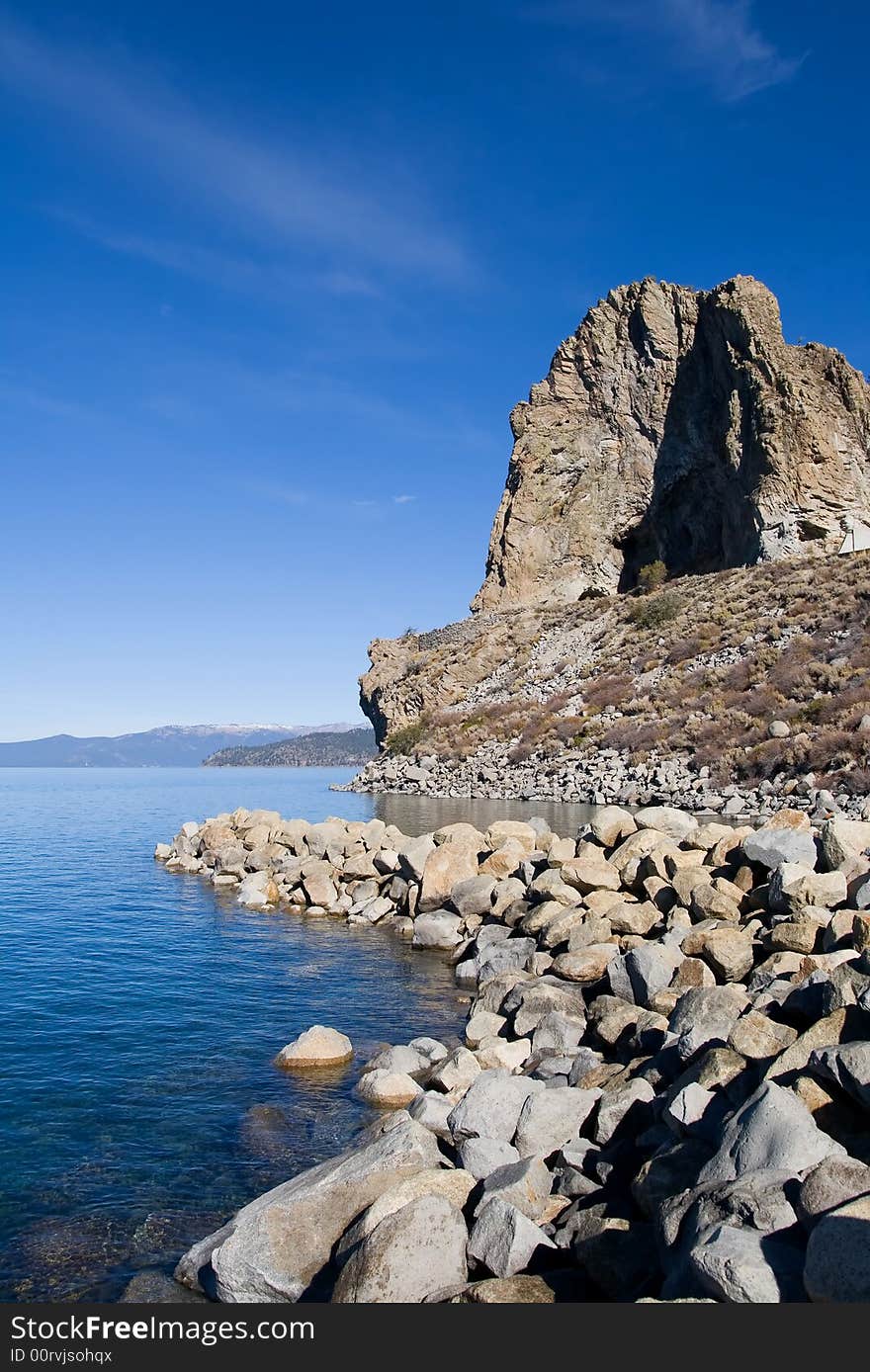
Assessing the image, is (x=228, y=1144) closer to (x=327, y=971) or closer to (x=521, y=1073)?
(x=521, y=1073)

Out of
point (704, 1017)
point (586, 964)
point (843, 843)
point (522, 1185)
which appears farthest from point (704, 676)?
point (522, 1185)

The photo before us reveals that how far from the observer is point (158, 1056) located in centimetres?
1155

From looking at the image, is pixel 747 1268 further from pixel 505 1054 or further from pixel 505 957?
pixel 505 957

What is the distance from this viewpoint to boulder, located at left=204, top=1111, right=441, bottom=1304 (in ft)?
20.9

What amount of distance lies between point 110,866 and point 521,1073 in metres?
22.0

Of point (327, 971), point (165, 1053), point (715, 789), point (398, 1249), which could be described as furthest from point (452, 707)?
point (398, 1249)

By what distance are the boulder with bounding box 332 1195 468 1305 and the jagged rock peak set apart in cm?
6692

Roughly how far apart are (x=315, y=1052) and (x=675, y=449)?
8232 cm

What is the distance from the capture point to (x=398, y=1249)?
19.6ft

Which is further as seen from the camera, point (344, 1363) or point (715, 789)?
point (715, 789)

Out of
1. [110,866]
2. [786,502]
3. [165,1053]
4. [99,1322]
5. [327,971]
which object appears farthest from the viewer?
[786,502]

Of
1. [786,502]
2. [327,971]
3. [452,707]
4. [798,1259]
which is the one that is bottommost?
[327,971]

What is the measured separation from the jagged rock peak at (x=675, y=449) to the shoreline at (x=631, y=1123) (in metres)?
59.0

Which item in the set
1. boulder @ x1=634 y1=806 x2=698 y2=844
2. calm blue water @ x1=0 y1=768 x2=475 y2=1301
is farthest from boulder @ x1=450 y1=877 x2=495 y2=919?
boulder @ x1=634 y1=806 x2=698 y2=844
